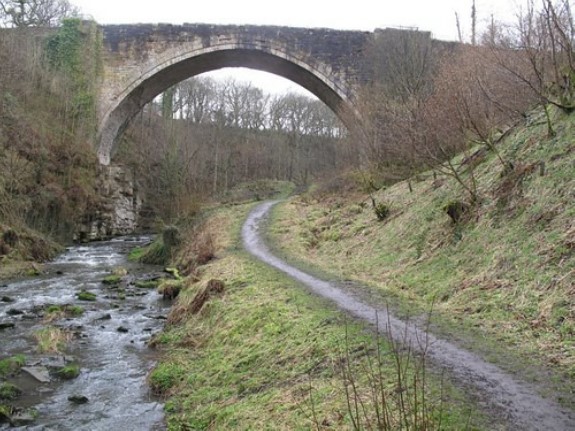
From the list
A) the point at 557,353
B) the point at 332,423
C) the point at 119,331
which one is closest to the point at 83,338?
the point at 119,331

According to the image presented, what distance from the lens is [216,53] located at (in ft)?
77.8

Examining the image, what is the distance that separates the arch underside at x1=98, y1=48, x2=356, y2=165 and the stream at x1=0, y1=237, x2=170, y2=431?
476 inches

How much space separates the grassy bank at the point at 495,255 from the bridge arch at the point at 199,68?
1316 centimetres

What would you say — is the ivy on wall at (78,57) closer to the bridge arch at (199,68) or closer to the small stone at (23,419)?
the bridge arch at (199,68)

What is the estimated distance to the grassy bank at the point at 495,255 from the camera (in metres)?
4.58

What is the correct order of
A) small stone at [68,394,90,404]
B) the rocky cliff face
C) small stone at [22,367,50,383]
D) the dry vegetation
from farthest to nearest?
the rocky cliff face → the dry vegetation → small stone at [22,367,50,383] → small stone at [68,394,90,404]

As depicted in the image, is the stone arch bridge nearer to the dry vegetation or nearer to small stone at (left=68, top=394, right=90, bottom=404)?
the dry vegetation

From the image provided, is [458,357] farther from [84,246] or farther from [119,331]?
[84,246]

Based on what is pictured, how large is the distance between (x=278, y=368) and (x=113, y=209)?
22.7 metres

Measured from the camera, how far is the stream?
17.7 ft

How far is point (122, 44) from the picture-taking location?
24.2m

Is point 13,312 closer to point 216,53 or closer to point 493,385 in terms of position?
point 493,385

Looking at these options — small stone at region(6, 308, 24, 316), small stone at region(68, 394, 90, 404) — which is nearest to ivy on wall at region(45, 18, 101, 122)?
small stone at region(6, 308, 24, 316)

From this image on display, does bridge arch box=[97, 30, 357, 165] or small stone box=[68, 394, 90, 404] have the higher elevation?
bridge arch box=[97, 30, 357, 165]
